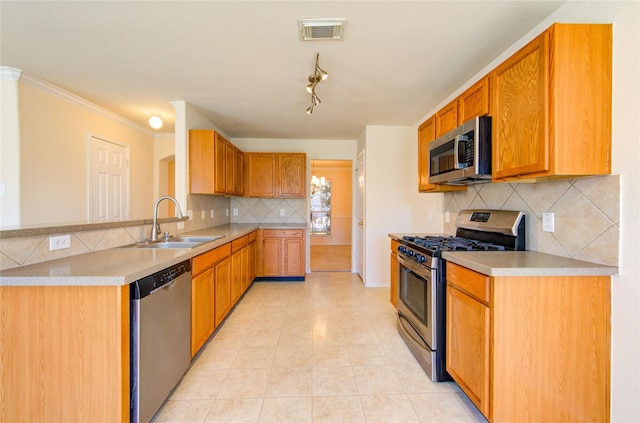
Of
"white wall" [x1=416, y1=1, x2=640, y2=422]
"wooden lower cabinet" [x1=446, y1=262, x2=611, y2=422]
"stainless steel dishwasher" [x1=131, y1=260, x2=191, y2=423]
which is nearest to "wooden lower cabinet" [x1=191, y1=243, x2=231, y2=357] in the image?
"stainless steel dishwasher" [x1=131, y1=260, x2=191, y2=423]

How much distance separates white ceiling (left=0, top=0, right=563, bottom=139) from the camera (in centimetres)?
167

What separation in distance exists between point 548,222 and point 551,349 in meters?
0.75

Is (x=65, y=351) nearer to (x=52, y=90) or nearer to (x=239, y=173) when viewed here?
(x=52, y=90)

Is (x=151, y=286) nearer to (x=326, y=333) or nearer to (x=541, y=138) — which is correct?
(x=326, y=333)

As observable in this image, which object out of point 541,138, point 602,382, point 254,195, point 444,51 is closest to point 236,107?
point 254,195

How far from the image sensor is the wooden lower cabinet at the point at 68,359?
1289mm

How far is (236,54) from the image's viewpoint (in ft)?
7.10

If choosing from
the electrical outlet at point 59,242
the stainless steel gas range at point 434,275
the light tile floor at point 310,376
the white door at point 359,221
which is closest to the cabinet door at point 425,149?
the stainless steel gas range at point 434,275

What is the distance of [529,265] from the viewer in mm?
1400

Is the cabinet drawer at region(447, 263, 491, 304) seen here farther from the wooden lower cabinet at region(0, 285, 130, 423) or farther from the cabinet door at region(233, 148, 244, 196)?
the cabinet door at region(233, 148, 244, 196)

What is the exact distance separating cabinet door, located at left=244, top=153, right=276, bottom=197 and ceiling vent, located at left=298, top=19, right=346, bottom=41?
2.85 metres

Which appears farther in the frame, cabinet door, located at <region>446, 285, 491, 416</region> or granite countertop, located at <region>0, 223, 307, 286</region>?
cabinet door, located at <region>446, 285, 491, 416</region>

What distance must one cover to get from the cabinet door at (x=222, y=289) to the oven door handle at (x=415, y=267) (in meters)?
1.69

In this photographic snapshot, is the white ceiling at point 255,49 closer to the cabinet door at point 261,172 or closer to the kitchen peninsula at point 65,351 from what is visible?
the cabinet door at point 261,172
